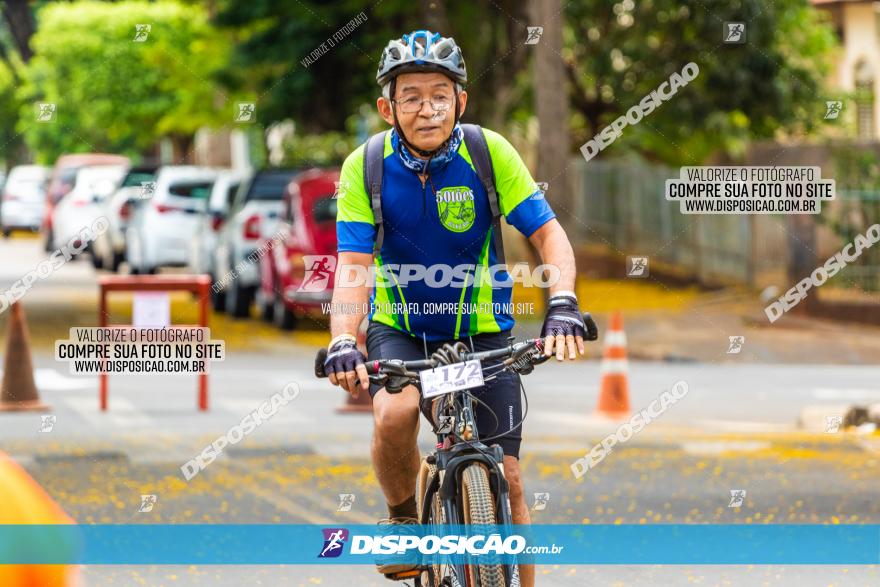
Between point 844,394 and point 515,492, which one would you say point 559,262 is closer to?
point 515,492

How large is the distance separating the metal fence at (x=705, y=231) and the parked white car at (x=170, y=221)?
18.4 feet

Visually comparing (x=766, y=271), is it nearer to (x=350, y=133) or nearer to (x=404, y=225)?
(x=350, y=133)

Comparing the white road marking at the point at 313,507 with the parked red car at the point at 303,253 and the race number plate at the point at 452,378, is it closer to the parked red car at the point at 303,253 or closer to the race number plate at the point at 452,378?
the race number plate at the point at 452,378

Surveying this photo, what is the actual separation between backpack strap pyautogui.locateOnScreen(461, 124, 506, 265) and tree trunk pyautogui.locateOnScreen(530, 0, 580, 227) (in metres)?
15.7

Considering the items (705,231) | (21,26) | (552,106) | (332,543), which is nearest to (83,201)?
(705,231)

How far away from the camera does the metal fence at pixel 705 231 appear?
23.3 metres

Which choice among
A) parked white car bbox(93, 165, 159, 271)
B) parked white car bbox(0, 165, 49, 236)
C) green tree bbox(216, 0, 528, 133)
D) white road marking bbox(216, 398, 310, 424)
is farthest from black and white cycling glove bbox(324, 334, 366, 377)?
parked white car bbox(0, 165, 49, 236)

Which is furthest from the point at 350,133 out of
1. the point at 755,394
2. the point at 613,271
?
the point at 755,394

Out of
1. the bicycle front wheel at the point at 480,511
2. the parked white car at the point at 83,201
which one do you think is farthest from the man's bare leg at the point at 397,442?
the parked white car at the point at 83,201

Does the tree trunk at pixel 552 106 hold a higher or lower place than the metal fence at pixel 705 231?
higher

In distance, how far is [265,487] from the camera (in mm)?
10797

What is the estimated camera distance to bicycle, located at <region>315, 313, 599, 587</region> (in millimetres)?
5664

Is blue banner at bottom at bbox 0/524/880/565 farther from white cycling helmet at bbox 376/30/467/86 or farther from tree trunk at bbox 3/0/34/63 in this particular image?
tree trunk at bbox 3/0/34/63

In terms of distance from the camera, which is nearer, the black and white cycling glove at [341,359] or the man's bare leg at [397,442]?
the black and white cycling glove at [341,359]
